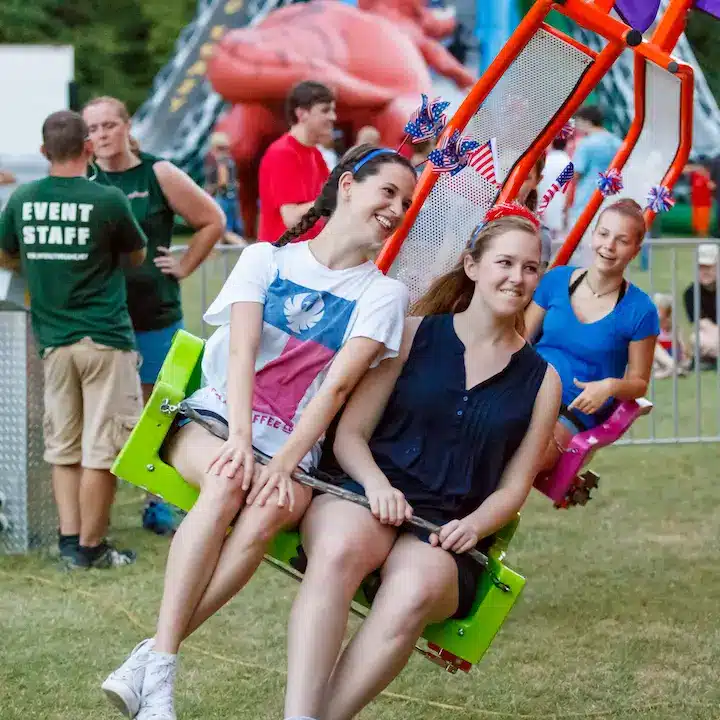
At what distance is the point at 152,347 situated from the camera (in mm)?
5969

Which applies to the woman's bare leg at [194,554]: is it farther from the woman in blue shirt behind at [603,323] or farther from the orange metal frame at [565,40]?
the woman in blue shirt behind at [603,323]

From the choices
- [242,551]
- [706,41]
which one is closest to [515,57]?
[242,551]

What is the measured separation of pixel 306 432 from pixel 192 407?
333 millimetres

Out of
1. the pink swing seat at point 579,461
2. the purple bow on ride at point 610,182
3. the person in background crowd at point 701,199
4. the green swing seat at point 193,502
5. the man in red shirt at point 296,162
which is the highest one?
the purple bow on ride at point 610,182

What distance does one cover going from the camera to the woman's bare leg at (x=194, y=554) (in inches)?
129

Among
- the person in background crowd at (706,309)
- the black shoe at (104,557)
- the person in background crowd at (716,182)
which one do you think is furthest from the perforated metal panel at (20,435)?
the person in background crowd at (716,182)

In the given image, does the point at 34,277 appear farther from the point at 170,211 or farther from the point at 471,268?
the point at 471,268

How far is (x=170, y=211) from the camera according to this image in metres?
5.95

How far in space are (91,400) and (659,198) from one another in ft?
7.50

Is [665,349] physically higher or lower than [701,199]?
higher

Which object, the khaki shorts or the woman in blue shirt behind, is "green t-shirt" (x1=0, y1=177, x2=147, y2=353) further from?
the woman in blue shirt behind

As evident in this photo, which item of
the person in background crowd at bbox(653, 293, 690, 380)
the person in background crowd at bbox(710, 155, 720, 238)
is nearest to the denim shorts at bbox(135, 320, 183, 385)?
the person in background crowd at bbox(653, 293, 690, 380)

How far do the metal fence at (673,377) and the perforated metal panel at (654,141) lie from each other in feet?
8.08

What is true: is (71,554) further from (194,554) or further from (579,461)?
(194,554)
